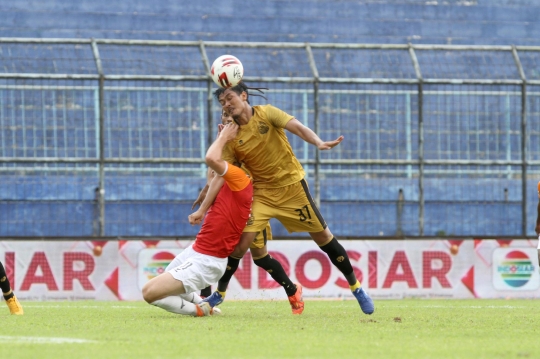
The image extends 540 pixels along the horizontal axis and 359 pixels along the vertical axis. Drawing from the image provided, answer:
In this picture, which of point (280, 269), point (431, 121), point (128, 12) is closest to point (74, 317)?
point (280, 269)

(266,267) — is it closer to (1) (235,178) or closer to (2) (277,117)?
(1) (235,178)

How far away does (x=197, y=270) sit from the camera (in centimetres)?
923

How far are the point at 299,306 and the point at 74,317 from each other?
2.14 m

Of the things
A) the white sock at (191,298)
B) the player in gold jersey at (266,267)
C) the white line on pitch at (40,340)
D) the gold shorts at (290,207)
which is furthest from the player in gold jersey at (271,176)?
the white line on pitch at (40,340)

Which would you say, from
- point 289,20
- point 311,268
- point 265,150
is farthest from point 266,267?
point 289,20

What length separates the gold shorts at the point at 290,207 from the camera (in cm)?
1005

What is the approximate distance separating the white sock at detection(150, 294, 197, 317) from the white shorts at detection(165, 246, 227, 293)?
0.71 feet

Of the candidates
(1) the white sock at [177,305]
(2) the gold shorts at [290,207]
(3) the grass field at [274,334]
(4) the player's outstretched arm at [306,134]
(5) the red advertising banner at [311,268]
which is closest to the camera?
(3) the grass field at [274,334]

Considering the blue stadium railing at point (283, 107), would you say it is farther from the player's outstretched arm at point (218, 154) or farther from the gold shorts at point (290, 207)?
the player's outstretched arm at point (218, 154)

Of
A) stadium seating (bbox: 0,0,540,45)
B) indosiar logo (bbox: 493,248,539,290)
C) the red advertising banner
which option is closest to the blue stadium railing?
the red advertising banner

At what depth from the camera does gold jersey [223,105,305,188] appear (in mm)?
9852

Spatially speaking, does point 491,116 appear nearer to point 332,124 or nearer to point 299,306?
point 332,124

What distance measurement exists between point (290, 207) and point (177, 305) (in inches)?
57.7

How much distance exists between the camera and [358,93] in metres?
16.4
